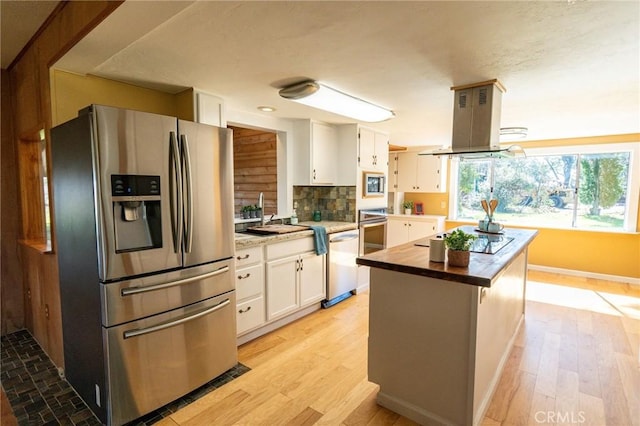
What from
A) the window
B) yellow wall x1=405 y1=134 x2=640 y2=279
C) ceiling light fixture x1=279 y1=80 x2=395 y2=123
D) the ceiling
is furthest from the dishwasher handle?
yellow wall x1=405 y1=134 x2=640 y2=279

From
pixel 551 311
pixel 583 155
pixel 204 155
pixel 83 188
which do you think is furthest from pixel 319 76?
pixel 583 155

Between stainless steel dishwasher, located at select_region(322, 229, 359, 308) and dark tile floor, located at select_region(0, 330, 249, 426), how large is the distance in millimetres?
1478

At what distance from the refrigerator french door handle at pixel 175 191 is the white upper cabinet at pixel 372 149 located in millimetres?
2601

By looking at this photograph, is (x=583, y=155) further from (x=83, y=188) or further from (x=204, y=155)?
(x=83, y=188)

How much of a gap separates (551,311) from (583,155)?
2.86m

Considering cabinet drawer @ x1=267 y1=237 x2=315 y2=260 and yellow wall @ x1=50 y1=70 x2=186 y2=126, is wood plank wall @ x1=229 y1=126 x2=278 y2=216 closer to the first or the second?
cabinet drawer @ x1=267 y1=237 x2=315 y2=260

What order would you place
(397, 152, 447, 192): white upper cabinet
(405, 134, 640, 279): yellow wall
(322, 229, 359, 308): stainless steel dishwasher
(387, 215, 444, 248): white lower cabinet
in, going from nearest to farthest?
1. (322, 229, 359, 308): stainless steel dishwasher
2. (405, 134, 640, 279): yellow wall
3. (387, 215, 444, 248): white lower cabinet
4. (397, 152, 447, 192): white upper cabinet

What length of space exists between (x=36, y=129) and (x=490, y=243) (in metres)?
3.67

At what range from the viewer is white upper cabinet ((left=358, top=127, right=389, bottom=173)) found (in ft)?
13.8

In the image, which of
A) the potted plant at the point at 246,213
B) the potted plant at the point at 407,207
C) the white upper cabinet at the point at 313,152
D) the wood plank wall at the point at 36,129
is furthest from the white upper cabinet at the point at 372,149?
the wood plank wall at the point at 36,129

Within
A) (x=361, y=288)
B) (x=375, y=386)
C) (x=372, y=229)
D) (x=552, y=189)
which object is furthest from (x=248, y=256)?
(x=552, y=189)

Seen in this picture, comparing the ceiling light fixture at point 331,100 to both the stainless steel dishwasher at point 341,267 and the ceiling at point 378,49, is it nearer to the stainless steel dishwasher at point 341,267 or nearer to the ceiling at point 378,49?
the ceiling at point 378,49

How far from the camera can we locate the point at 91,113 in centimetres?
169

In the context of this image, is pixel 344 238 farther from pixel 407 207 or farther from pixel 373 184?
pixel 407 207
